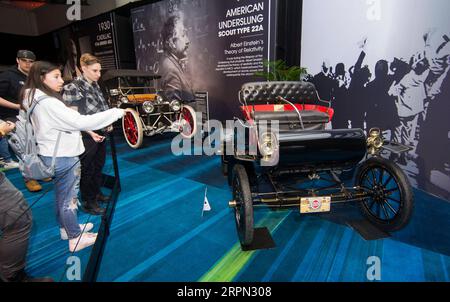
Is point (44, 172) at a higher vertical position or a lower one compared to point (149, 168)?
higher

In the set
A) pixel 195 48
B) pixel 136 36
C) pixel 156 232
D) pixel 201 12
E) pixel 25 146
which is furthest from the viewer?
pixel 136 36

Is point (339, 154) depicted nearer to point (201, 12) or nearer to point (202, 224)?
point (202, 224)

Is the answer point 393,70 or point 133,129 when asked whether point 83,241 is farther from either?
point 393,70

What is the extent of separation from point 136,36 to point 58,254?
7803mm

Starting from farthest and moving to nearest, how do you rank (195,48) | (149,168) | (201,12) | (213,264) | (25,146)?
1. (195,48)
2. (201,12)
3. (149,168)
4. (213,264)
5. (25,146)

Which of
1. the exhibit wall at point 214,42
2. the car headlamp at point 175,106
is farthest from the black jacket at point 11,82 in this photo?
the exhibit wall at point 214,42

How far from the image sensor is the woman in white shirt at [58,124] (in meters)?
1.84

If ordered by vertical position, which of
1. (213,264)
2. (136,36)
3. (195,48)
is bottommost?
(213,264)

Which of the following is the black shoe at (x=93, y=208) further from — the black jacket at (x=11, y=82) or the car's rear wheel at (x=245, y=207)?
the black jacket at (x=11, y=82)

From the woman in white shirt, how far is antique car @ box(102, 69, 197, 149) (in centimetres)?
Result: 339

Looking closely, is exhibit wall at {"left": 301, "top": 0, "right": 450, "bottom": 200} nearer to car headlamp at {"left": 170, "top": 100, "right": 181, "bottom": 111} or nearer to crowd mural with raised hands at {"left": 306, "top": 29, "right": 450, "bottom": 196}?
crowd mural with raised hands at {"left": 306, "top": 29, "right": 450, "bottom": 196}

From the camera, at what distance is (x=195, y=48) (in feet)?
23.1

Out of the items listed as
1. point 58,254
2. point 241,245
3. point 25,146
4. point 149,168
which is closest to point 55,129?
point 25,146

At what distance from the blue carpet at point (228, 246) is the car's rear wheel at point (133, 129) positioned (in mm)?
2226
